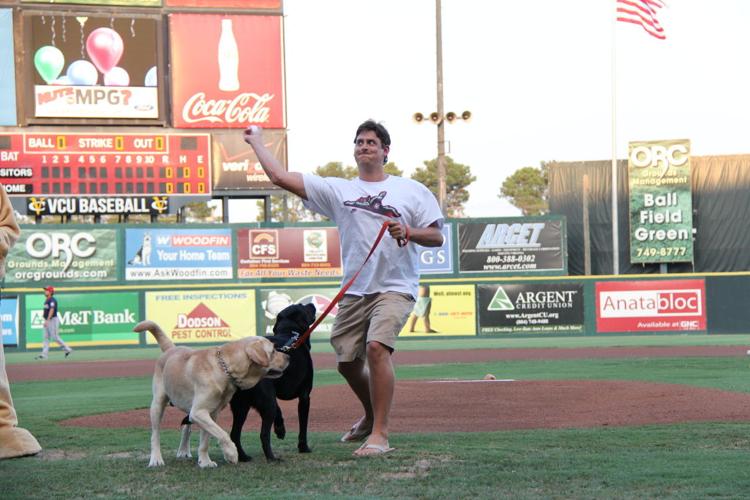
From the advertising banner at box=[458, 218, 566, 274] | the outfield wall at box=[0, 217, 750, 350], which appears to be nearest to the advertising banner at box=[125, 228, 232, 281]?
the outfield wall at box=[0, 217, 750, 350]

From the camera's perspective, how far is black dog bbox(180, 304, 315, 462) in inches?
241

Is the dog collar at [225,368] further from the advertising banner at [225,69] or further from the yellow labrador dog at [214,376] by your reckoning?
the advertising banner at [225,69]

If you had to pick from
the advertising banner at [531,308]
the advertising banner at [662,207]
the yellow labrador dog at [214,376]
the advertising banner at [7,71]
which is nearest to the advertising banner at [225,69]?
the advertising banner at [7,71]

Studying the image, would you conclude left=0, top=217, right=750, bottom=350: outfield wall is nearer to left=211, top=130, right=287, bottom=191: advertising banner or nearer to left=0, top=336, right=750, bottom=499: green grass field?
left=211, top=130, right=287, bottom=191: advertising banner

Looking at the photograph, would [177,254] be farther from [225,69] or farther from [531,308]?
[531,308]

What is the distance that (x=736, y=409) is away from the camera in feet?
29.6

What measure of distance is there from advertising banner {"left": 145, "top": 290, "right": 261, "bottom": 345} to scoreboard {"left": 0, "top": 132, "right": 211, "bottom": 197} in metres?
2.76

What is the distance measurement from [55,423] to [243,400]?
3.70 m

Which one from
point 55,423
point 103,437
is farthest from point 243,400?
point 55,423

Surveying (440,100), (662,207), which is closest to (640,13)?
(440,100)

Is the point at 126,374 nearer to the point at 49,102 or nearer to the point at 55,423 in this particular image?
the point at 55,423

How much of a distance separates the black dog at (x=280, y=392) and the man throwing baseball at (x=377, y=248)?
0.33m

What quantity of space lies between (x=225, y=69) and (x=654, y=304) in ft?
42.5

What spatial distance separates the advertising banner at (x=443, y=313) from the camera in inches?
1124
